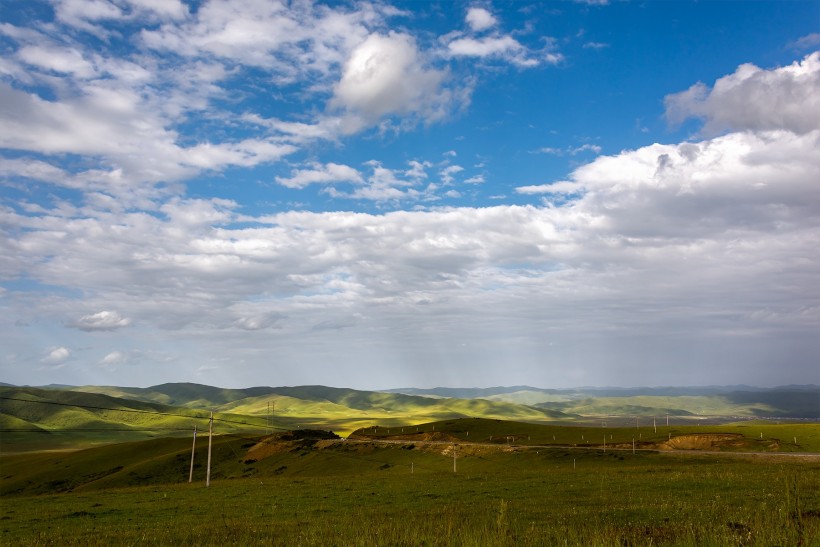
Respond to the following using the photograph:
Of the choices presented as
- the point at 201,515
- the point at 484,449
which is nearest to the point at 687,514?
the point at 201,515

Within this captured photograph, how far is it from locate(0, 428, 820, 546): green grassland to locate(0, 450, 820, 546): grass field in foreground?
0.12 meters

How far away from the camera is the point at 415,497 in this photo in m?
41.9

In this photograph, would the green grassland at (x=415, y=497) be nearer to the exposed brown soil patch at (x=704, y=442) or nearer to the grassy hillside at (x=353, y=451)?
the grassy hillside at (x=353, y=451)

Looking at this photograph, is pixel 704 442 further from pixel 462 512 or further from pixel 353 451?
pixel 462 512

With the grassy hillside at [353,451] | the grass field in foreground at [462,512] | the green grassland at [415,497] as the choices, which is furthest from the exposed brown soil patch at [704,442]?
the grass field in foreground at [462,512]

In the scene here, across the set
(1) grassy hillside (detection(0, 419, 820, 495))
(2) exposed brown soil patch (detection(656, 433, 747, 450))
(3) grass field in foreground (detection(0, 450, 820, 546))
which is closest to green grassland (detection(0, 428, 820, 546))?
(3) grass field in foreground (detection(0, 450, 820, 546))

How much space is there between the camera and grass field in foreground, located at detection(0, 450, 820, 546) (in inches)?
460

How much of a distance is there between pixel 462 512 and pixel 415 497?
17.3m

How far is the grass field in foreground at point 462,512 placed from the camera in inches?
460

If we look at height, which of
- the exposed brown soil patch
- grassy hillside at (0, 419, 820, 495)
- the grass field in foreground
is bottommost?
grassy hillside at (0, 419, 820, 495)

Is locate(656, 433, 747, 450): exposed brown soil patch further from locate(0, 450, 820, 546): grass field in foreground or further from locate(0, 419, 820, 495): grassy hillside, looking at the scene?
locate(0, 450, 820, 546): grass field in foreground

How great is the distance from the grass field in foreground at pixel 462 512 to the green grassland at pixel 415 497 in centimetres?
12

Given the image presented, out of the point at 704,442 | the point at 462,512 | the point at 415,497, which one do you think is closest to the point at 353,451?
the point at 704,442

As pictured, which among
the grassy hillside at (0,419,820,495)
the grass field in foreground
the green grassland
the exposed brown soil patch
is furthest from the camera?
the exposed brown soil patch
